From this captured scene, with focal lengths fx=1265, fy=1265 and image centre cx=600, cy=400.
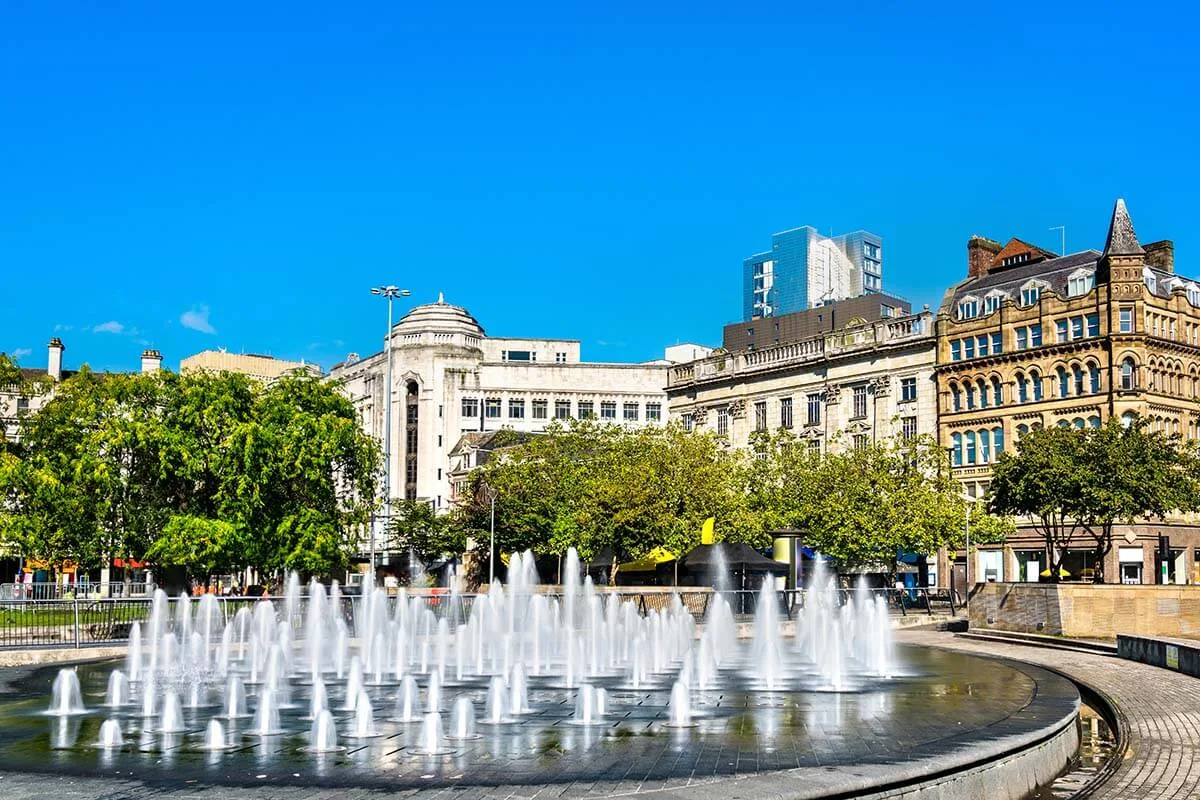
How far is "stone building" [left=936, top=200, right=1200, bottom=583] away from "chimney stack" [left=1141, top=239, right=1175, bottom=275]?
3.2 inches

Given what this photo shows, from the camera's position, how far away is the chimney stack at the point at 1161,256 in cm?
7270

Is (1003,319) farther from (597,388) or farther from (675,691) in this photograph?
(675,691)

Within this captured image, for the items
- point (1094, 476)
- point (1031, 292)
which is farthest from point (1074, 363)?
point (1094, 476)

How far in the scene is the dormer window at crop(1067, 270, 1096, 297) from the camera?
68875mm

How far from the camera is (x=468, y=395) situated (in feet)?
375

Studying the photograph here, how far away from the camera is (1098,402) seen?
65250 mm

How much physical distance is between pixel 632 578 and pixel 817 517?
30.9ft

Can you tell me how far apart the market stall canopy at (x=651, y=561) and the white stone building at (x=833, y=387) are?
17.7 m

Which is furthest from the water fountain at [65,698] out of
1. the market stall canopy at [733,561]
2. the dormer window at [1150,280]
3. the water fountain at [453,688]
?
the dormer window at [1150,280]

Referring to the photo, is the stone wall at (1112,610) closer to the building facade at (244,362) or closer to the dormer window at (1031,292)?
the dormer window at (1031,292)

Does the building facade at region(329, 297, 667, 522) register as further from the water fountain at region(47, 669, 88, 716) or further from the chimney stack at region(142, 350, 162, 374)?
the water fountain at region(47, 669, 88, 716)

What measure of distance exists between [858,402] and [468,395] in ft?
153

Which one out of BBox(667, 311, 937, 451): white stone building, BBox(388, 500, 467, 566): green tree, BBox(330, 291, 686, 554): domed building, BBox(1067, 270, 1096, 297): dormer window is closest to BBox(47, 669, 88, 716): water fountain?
BBox(388, 500, 467, 566): green tree

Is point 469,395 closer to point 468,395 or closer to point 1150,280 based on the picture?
point 468,395
